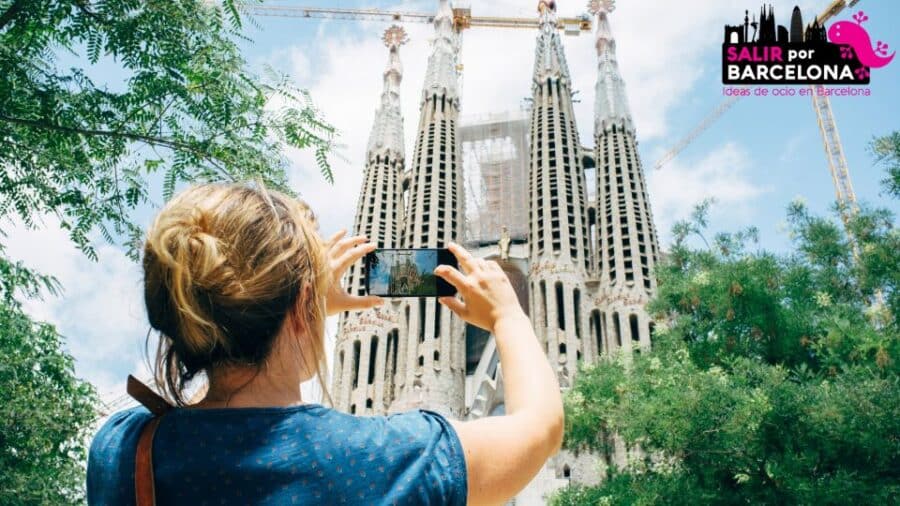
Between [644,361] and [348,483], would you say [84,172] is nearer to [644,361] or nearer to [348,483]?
[348,483]

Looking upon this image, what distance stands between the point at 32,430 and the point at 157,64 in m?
6.71

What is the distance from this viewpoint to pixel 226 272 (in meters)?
1.23

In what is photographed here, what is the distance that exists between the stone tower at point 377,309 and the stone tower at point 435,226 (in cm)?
100

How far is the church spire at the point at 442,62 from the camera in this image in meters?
41.6

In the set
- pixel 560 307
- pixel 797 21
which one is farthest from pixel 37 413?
pixel 560 307

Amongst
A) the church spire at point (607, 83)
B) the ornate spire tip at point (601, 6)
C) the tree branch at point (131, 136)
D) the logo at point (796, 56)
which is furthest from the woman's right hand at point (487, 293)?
the ornate spire tip at point (601, 6)

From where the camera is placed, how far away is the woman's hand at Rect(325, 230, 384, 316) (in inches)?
68.8

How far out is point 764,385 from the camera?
35.7 ft

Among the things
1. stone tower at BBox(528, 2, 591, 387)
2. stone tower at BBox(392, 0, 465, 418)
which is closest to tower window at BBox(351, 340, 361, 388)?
stone tower at BBox(392, 0, 465, 418)

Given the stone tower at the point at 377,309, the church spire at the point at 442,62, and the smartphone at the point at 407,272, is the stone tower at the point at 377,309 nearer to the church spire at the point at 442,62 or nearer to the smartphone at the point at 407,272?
the church spire at the point at 442,62

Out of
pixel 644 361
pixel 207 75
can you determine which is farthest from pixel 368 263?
pixel 644 361

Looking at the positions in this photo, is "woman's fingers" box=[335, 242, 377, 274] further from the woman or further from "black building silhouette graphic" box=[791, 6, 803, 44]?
"black building silhouette graphic" box=[791, 6, 803, 44]

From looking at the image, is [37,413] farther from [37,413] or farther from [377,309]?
[377,309]

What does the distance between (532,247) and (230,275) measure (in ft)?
113
